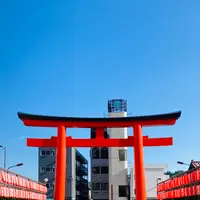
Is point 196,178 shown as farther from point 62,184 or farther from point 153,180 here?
point 153,180

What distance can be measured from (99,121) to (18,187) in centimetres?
835

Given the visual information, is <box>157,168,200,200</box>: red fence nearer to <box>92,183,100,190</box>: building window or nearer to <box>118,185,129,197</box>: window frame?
<box>118,185,129,197</box>: window frame

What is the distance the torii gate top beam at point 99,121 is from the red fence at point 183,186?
4.73 m

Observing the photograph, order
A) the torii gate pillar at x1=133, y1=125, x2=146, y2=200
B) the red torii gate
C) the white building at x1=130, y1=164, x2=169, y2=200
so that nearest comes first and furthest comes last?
the torii gate pillar at x1=133, y1=125, x2=146, y2=200, the red torii gate, the white building at x1=130, y1=164, x2=169, y2=200

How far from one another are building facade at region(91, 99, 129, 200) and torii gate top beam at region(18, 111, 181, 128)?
19.8 m

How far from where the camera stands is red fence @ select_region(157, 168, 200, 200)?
20716 millimetres

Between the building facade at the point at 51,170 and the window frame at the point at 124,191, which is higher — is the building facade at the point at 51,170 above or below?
above

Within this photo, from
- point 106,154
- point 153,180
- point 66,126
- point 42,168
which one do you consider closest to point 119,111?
point 106,154

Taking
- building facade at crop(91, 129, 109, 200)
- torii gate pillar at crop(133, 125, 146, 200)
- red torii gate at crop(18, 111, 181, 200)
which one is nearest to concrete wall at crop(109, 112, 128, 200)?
building facade at crop(91, 129, 109, 200)

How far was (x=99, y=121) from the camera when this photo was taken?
30.1 m

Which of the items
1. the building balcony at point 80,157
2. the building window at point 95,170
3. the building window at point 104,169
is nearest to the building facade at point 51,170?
the building balcony at point 80,157

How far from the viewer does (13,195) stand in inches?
921

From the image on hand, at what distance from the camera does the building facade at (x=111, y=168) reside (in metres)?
48.6

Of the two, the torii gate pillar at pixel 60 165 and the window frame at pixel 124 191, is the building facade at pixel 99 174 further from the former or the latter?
the torii gate pillar at pixel 60 165
